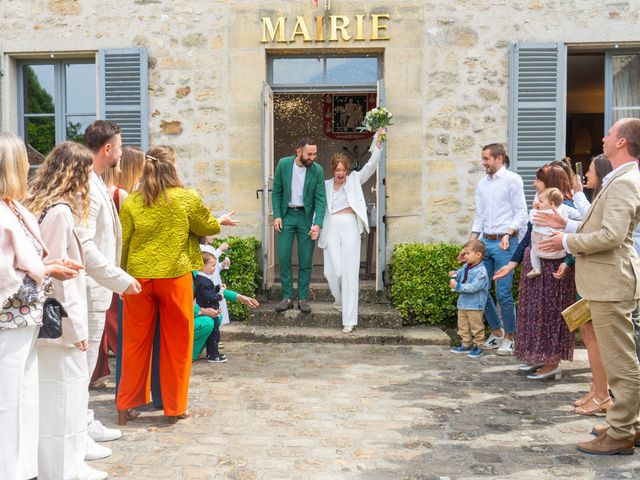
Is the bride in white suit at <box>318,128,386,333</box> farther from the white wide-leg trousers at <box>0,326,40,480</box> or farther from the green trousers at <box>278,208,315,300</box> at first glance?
the white wide-leg trousers at <box>0,326,40,480</box>

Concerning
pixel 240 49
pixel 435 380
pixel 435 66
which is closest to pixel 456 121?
pixel 435 66

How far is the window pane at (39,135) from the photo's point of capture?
834cm

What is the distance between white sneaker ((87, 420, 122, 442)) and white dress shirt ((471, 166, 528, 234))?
4292mm

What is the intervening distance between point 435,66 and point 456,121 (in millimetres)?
699

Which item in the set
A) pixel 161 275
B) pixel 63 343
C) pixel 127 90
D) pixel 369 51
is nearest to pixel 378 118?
pixel 369 51

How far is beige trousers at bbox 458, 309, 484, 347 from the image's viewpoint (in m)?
6.35

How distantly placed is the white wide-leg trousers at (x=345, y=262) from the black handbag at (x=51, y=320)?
4.31m

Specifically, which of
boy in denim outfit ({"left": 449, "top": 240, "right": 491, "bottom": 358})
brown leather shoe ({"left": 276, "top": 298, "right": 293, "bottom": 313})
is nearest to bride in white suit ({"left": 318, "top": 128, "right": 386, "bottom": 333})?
brown leather shoe ({"left": 276, "top": 298, "right": 293, "bottom": 313})

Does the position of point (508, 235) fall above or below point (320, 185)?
below

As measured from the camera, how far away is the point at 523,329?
17.8ft

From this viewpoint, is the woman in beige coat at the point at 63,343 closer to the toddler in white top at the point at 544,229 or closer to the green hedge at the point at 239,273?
the toddler in white top at the point at 544,229

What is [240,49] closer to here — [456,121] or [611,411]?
[456,121]

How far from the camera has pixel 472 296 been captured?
21.0 feet

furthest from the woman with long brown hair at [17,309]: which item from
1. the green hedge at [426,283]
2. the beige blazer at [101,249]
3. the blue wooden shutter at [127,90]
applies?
the blue wooden shutter at [127,90]
